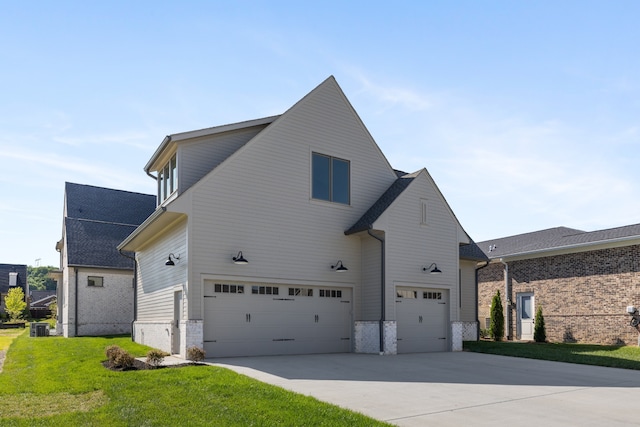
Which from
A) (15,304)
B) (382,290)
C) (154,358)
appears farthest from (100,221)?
(154,358)

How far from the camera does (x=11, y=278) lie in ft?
173

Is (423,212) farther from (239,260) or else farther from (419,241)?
(239,260)

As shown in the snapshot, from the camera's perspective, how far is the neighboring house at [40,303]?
50.6 meters

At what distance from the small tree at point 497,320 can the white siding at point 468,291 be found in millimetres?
1645

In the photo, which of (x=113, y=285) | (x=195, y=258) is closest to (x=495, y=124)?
(x=195, y=258)

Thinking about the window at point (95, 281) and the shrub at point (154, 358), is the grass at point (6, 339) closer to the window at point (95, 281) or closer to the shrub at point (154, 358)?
the window at point (95, 281)

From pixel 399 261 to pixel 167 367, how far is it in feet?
28.0

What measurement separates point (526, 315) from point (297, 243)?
1397 cm

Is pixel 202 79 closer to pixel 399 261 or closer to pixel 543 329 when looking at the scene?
pixel 399 261

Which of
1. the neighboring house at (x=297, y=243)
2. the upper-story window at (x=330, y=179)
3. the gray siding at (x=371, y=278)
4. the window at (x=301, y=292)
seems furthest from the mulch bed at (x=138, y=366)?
the upper-story window at (x=330, y=179)

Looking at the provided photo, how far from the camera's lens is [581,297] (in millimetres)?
23047

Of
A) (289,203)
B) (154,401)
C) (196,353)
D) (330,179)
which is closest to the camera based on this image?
(154,401)

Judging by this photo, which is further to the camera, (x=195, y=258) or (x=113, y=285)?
(x=113, y=285)

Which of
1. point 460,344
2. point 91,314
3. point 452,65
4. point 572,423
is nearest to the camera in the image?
point 572,423
